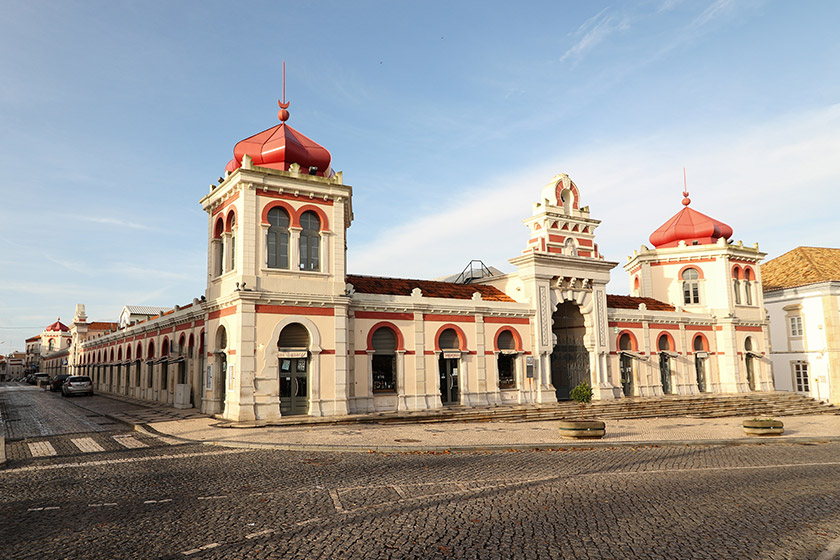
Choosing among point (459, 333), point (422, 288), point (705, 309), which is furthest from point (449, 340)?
point (705, 309)

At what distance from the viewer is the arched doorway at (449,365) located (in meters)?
27.8

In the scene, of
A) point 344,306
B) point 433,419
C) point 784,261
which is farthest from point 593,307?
point 784,261

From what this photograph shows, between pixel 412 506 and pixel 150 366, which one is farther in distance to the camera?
pixel 150 366

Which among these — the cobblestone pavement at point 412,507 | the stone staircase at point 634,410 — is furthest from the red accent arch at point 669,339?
the cobblestone pavement at point 412,507

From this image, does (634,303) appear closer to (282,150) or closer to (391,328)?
(391,328)

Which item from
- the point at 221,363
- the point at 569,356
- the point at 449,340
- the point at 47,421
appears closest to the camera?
the point at 47,421

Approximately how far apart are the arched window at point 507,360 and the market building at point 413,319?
A: 72 millimetres

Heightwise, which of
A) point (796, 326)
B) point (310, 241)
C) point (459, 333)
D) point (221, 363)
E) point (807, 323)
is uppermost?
point (310, 241)

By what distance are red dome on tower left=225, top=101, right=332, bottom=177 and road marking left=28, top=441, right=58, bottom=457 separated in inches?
500

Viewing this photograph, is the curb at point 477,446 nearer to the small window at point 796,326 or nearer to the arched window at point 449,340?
the arched window at point 449,340

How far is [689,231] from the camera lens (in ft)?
132

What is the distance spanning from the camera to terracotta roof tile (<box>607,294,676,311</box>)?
3566cm

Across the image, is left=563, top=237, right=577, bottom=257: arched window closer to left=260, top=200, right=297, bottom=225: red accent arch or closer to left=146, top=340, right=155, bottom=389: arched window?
Answer: left=260, top=200, right=297, bottom=225: red accent arch

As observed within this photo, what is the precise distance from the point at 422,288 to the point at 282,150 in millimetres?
9609
